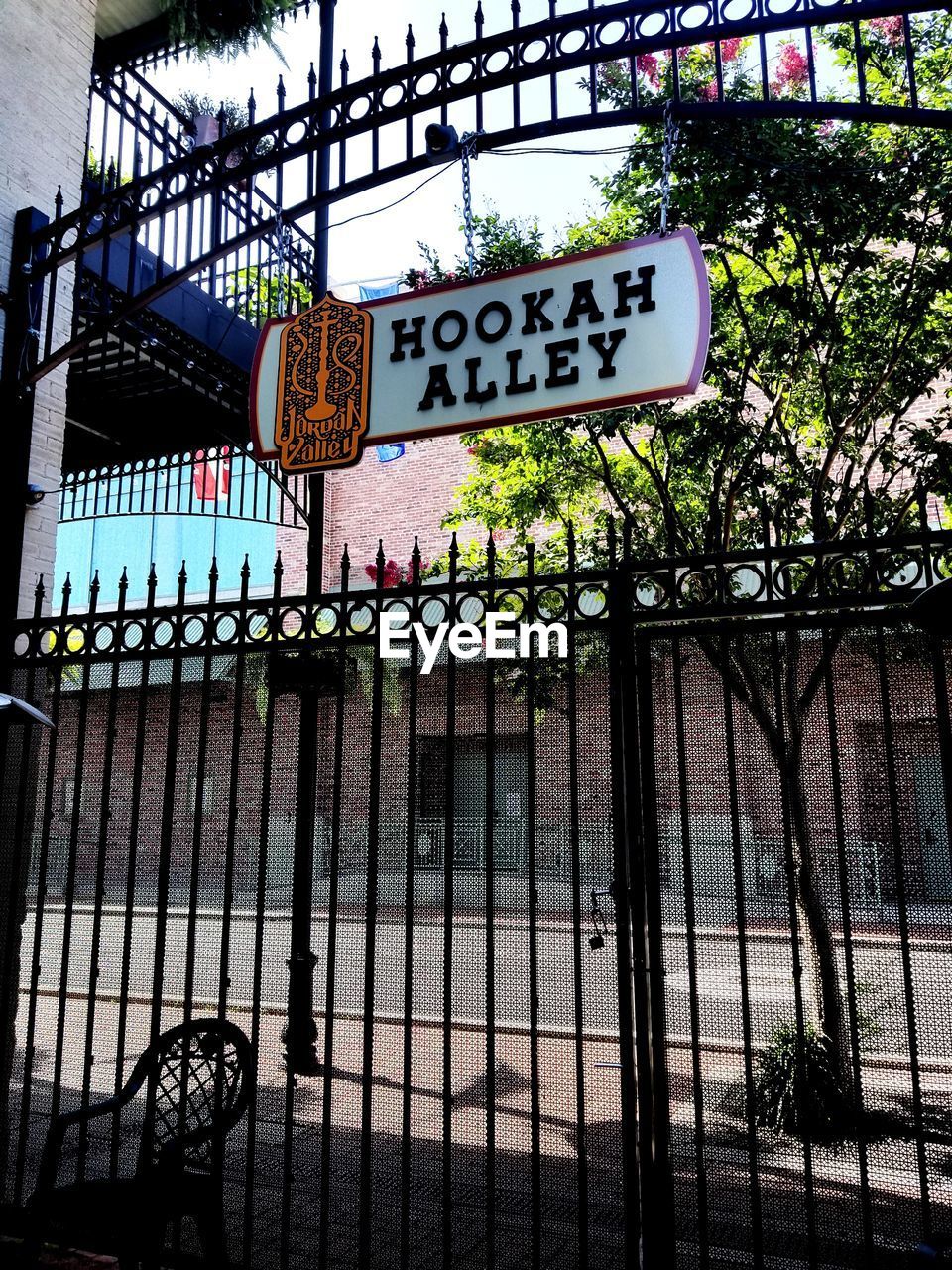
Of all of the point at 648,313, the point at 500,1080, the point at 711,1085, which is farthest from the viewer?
the point at 500,1080

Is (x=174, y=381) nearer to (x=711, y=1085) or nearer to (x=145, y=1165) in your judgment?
(x=145, y=1165)

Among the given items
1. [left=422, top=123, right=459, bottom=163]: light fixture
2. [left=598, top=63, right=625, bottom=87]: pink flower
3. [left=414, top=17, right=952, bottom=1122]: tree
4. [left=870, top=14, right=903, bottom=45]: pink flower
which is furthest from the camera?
[left=598, top=63, right=625, bottom=87]: pink flower

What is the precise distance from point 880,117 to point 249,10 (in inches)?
249

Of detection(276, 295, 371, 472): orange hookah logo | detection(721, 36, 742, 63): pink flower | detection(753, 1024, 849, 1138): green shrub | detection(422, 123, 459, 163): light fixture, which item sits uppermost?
detection(721, 36, 742, 63): pink flower

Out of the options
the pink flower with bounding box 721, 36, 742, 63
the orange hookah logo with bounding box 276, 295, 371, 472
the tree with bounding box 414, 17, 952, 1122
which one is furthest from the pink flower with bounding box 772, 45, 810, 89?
the orange hookah logo with bounding box 276, 295, 371, 472

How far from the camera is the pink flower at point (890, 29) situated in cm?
754

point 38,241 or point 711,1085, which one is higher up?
point 38,241

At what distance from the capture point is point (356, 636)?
4609 millimetres

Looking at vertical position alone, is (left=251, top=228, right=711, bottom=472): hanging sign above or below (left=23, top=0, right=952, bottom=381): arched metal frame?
below

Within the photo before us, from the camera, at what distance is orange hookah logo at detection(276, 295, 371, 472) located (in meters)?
4.83

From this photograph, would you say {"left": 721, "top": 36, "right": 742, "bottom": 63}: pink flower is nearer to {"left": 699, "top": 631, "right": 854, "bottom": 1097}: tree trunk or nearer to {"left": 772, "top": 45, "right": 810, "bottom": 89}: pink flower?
{"left": 772, "top": 45, "right": 810, "bottom": 89}: pink flower

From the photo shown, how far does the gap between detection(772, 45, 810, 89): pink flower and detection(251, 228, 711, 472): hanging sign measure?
549 cm

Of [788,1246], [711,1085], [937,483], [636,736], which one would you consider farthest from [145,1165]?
[937,483]

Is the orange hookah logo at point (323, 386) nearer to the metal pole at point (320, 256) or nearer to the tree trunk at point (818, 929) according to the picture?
the metal pole at point (320, 256)
